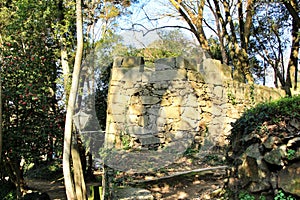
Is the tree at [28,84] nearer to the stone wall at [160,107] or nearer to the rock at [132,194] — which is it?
the stone wall at [160,107]

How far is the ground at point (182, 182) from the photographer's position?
3434 mm

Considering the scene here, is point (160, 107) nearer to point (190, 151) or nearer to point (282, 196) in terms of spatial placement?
point (190, 151)

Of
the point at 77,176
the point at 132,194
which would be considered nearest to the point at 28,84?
the point at 77,176

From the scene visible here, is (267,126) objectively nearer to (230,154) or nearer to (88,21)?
(230,154)

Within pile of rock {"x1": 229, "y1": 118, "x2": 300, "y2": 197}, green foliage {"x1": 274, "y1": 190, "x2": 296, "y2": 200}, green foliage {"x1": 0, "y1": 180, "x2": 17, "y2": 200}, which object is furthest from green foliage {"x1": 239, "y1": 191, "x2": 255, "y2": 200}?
green foliage {"x1": 0, "y1": 180, "x2": 17, "y2": 200}

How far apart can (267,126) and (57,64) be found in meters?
3.47

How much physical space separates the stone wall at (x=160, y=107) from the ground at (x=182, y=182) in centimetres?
41

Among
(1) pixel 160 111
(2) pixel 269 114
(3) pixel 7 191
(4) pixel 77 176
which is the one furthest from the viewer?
(3) pixel 7 191

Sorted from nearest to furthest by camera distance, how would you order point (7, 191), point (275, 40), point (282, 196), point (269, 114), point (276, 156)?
point (282, 196)
point (276, 156)
point (269, 114)
point (7, 191)
point (275, 40)

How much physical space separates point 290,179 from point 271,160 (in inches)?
8.0

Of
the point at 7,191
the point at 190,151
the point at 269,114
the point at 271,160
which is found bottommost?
the point at 7,191

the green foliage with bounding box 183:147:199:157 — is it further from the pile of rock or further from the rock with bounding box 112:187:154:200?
the pile of rock

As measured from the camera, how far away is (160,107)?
4555mm

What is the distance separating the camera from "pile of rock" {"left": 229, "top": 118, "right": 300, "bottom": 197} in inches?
93.9
